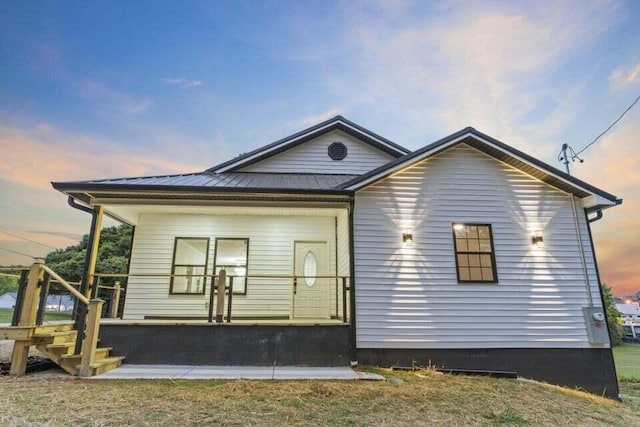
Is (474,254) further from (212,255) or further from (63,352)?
(63,352)

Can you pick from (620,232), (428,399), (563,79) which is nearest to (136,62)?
(428,399)

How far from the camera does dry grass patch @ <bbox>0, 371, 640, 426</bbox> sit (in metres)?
3.41

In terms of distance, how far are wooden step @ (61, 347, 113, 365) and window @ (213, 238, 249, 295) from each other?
3.15 metres

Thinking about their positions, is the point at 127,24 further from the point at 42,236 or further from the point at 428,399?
the point at 42,236

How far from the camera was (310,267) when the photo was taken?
8898 mm

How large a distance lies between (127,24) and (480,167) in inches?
544

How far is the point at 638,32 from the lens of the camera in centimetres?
1027

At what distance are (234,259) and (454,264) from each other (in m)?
5.59

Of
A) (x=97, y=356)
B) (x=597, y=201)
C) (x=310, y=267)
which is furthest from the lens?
(x=310, y=267)

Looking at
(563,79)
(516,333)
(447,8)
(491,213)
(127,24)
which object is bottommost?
(516,333)

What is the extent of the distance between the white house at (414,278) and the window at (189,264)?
6 centimetres

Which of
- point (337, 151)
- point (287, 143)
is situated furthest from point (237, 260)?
point (337, 151)

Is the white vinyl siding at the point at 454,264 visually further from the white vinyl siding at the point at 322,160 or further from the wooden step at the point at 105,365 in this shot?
the wooden step at the point at 105,365

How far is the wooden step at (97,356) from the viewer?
16.8 feet
